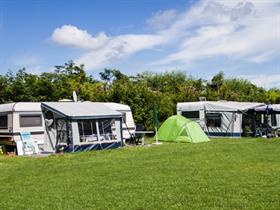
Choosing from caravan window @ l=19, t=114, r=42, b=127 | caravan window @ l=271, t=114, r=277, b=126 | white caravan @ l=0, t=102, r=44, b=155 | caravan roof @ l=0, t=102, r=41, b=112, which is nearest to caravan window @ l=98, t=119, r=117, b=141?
white caravan @ l=0, t=102, r=44, b=155

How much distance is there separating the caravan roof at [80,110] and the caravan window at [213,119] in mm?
7993

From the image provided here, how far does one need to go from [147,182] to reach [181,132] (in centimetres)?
1257

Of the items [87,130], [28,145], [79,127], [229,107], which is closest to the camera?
[79,127]

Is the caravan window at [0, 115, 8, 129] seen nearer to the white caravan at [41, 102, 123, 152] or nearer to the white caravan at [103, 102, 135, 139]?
the white caravan at [41, 102, 123, 152]

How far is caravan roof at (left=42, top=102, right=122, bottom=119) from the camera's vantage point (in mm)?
18288

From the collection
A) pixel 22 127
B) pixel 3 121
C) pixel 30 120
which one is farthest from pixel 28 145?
pixel 3 121

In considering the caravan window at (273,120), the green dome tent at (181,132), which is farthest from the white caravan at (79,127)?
the caravan window at (273,120)

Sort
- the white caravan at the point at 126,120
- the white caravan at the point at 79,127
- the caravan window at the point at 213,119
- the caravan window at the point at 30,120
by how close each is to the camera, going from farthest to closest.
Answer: the caravan window at the point at 213,119 < the white caravan at the point at 126,120 < the caravan window at the point at 30,120 < the white caravan at the point at 79,127

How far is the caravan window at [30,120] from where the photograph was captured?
752 inches

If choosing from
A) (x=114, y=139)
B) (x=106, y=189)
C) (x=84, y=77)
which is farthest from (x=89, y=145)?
(x=84, y=77)

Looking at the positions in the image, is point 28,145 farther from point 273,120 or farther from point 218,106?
point 273,120

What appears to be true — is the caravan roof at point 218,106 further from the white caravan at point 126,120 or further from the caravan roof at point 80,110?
the caravan roof at point 80,110

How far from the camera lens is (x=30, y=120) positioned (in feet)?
63.8

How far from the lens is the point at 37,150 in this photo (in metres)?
19.1
